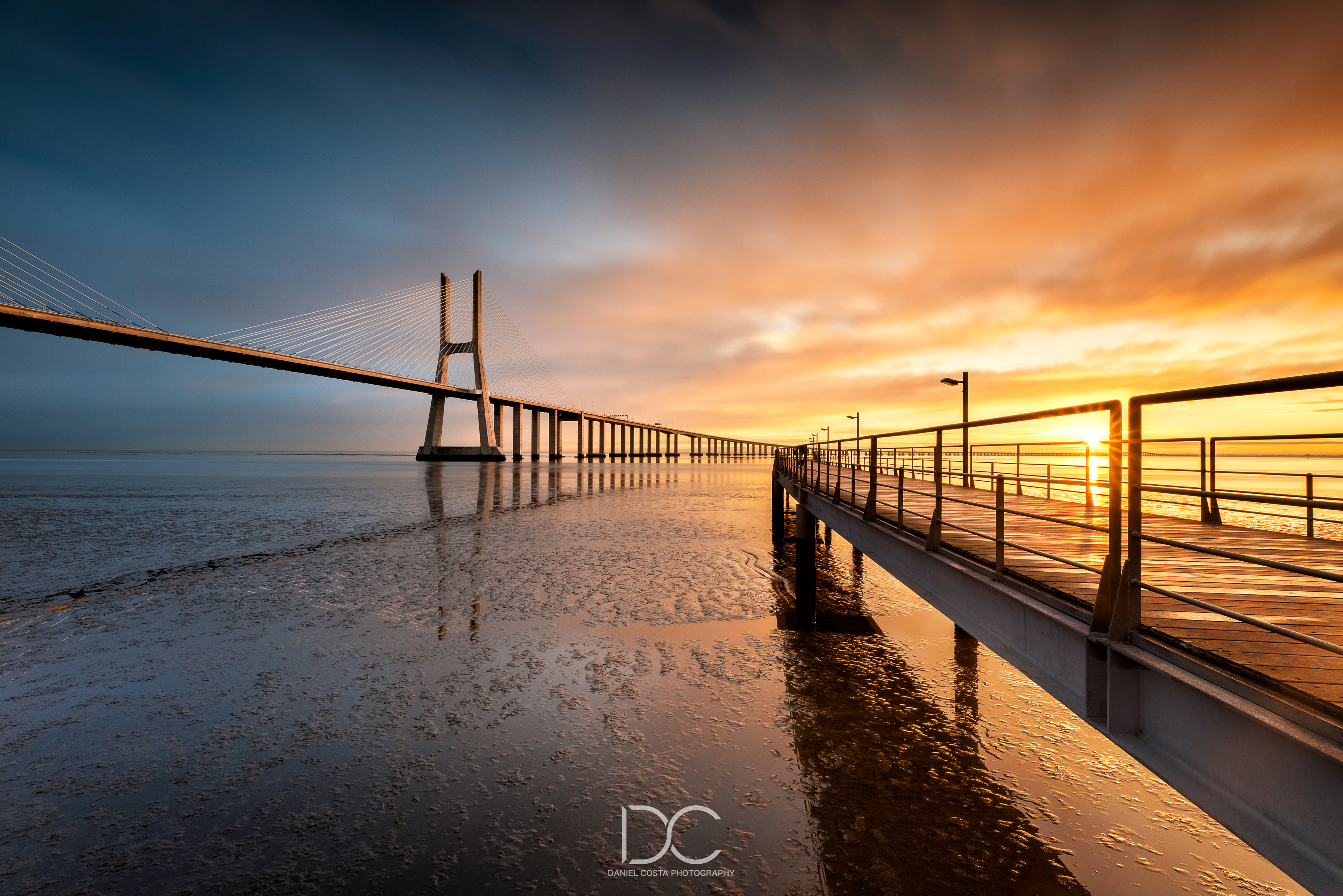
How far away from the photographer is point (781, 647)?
7.79 meters

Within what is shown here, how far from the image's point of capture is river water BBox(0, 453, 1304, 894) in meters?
3.59

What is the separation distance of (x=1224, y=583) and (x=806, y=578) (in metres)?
6.03

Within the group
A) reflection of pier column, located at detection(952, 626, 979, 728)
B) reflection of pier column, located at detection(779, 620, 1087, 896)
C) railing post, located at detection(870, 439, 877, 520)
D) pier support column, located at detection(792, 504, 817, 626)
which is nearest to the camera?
reflection of pier column, located at detection(779, 620, 1087, 896)

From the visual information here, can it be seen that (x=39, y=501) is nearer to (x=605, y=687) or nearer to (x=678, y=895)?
(x=605, y=687)

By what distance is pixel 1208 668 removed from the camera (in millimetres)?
2234

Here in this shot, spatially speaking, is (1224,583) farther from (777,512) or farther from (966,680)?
(777,512)

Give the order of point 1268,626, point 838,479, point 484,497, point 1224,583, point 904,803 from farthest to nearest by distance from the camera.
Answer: point 484,497, point 838,479, point 904,803, point 1224,583, point 1268,626

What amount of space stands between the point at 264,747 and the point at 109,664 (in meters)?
3.58

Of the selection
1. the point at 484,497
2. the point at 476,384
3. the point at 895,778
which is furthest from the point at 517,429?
the point at 895,778

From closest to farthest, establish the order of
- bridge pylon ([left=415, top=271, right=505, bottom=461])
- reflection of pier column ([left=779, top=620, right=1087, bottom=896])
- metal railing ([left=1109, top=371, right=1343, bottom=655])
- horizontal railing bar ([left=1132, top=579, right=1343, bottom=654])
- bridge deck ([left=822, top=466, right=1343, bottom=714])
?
horizontal railing bar ([left=1132, top=579, right=1343, bottom=654])
metal railing ([left=1109, top=371, right=1343, bottom=655])
bridge deck ([left=822, top=466, right=1343, bottom=714])
reflection of pier column ([left=779, top=620, right=1087, bottom=896])
bridge pylon ([left=415, top=271, right=505, bottom=461])

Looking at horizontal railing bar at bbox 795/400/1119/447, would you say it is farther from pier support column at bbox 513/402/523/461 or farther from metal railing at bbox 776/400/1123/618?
pier support column at bbox 513/402/523/461

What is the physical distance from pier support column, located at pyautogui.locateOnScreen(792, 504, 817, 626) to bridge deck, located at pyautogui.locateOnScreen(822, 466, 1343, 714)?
2.39m

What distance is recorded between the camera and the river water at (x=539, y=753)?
3.59m

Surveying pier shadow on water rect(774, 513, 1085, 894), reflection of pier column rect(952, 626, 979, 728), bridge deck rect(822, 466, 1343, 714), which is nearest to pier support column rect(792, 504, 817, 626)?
pier shadow on water rect(774, 513, 1085, 894)
